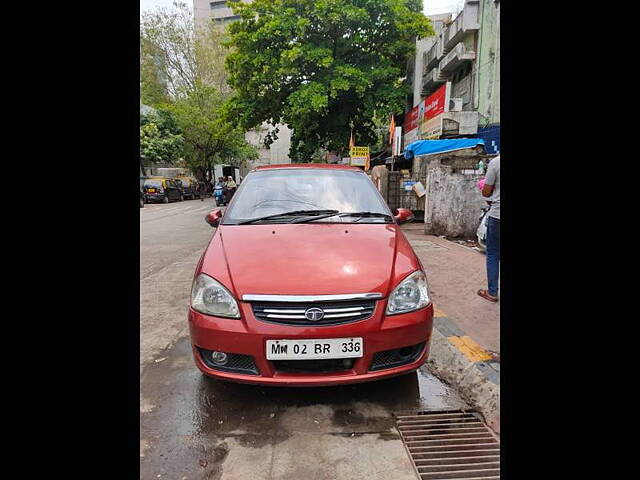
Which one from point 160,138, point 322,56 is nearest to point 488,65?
point 322,56

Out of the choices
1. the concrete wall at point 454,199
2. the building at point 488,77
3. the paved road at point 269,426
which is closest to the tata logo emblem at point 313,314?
the paved road at point 269,426

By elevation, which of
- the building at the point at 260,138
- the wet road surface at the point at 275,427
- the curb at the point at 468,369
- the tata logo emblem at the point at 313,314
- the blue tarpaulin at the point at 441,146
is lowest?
the wet road surface at the point at 275,427

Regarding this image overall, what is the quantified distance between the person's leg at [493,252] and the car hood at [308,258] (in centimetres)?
158

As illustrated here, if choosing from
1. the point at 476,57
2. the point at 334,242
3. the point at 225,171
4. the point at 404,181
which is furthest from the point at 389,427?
the point at 225,171

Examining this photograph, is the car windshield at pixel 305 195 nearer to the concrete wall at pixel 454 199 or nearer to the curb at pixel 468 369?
the curb at pixel 468 369

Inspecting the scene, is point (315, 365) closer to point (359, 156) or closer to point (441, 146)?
point (441, 146)

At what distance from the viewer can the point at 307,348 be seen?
2045 mm

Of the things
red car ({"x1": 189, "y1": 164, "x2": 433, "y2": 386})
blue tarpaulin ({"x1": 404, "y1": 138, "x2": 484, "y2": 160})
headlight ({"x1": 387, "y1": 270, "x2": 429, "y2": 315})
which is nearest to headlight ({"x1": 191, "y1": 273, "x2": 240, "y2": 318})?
red car ({"x1": 189, "y1": 164, "x2": 433, "y2": 386})

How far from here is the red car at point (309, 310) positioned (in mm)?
2068

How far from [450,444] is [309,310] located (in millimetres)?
1073

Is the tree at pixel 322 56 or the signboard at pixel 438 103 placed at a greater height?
the tree at pixel 322 56

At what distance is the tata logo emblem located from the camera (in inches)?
81.5

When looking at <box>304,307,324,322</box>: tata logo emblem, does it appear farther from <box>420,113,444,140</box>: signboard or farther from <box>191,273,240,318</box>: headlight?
<box>420,113,444,140</box>: signboard
